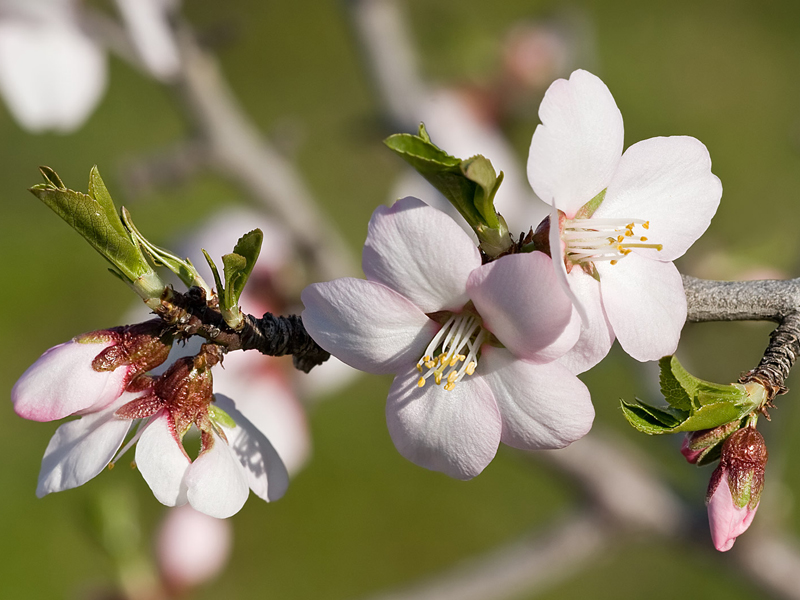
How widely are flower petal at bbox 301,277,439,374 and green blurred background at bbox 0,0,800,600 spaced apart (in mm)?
1234

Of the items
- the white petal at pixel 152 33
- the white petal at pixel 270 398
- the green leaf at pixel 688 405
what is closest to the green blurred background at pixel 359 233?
the white petal at pixel 152 33

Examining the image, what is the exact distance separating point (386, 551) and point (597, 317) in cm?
270

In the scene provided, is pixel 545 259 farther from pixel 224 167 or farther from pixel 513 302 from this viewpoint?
pixel 224 167

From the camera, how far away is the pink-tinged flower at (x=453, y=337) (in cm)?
55

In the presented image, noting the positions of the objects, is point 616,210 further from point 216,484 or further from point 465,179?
point 216,484

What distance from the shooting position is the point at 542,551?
5.41 feet

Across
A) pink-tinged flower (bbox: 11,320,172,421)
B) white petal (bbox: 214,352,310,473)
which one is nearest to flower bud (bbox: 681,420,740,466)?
pink-tinged flower (bbox: 11,320,172,421)

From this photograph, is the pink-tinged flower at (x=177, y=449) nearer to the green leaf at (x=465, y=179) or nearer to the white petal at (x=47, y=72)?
the green leaf at (x=465, y=179)

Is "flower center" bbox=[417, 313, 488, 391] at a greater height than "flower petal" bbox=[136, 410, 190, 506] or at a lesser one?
lesser

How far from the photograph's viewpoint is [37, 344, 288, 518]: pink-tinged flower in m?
0.60

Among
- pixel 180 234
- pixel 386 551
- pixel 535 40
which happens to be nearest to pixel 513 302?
pixel 180 234

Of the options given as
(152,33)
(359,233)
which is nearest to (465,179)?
(152,33)

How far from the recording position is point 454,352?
60 centimetres

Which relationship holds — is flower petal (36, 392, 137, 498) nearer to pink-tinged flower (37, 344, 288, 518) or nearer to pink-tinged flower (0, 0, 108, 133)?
pink-tinged flower (37, 344, 288, 518)
